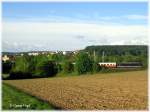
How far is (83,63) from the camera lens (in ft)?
48.8

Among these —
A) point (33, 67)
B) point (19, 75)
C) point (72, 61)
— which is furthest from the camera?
point (19, 75)

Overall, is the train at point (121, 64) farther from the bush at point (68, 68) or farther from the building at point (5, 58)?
the building at point (5, 58)

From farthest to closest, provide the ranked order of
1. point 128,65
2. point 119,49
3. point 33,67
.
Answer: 1. point 128,65
2. point 33,67
3. point 119,49

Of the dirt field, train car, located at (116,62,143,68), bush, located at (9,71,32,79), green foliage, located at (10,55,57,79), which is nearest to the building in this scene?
green foliage, located at (10,55,57,79)

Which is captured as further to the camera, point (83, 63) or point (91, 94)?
point (83, 63)

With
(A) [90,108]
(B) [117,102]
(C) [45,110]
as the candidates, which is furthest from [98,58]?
(C) [45,110]

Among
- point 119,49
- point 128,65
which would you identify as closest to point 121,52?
point 119,49

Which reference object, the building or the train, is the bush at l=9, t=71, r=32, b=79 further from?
the train

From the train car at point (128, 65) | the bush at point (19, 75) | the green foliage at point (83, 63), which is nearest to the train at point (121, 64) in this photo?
the train car at point (128, 65)

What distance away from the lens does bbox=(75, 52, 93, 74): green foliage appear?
13.7 meters

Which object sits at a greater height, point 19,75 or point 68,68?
point 68,68

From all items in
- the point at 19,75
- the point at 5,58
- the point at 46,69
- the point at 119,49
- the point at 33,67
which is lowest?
the point at 19,75

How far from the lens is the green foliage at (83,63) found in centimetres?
1372

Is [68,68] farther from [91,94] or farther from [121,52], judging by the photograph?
[121,52]
